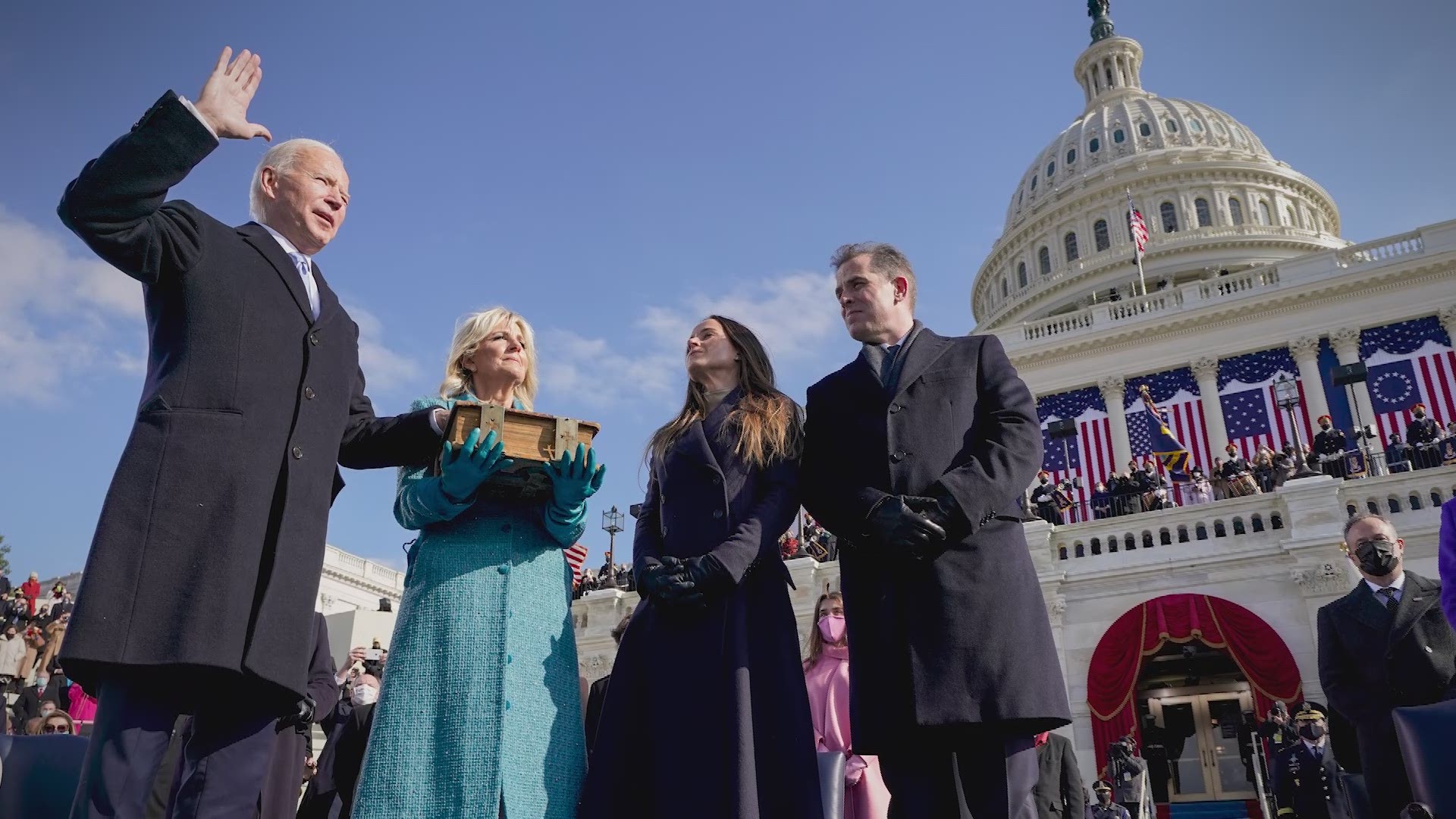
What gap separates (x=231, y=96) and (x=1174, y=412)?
32828mm

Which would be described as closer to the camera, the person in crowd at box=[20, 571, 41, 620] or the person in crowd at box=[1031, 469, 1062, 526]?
the person in crowd at box=[20, 571, 41, 620]

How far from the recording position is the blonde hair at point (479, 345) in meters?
3.59

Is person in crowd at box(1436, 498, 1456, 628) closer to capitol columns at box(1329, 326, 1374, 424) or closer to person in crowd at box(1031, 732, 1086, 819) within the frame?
person in crowd at box(1031, 732, 1086, 819)

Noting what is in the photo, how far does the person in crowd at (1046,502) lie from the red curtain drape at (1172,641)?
9.36 ft

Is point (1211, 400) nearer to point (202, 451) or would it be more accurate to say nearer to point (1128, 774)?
point (1128, 774)

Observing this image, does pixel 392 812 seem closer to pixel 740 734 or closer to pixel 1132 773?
pixel 740 734

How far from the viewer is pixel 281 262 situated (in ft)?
9.25

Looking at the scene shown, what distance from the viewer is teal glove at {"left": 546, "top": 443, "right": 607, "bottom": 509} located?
3139mm

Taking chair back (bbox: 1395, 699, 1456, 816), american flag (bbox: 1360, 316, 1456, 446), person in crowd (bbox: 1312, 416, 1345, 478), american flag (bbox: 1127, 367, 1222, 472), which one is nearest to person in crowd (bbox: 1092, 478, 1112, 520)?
person in crowd (bbox: 1312, 416, 1345, 478)

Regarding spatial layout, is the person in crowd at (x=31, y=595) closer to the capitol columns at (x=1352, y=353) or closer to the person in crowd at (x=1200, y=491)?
the person in crowd at (x=1200, y=491)

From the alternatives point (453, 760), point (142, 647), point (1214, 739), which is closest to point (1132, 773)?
point (1214, 739)

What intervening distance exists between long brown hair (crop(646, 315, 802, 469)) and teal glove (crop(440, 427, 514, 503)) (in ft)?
2.59

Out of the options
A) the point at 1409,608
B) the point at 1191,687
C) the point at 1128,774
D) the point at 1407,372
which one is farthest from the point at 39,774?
the point at 1407,372

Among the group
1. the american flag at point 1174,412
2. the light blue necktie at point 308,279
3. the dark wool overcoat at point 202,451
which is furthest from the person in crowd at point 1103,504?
the dark wool overcoat at point 202,451
